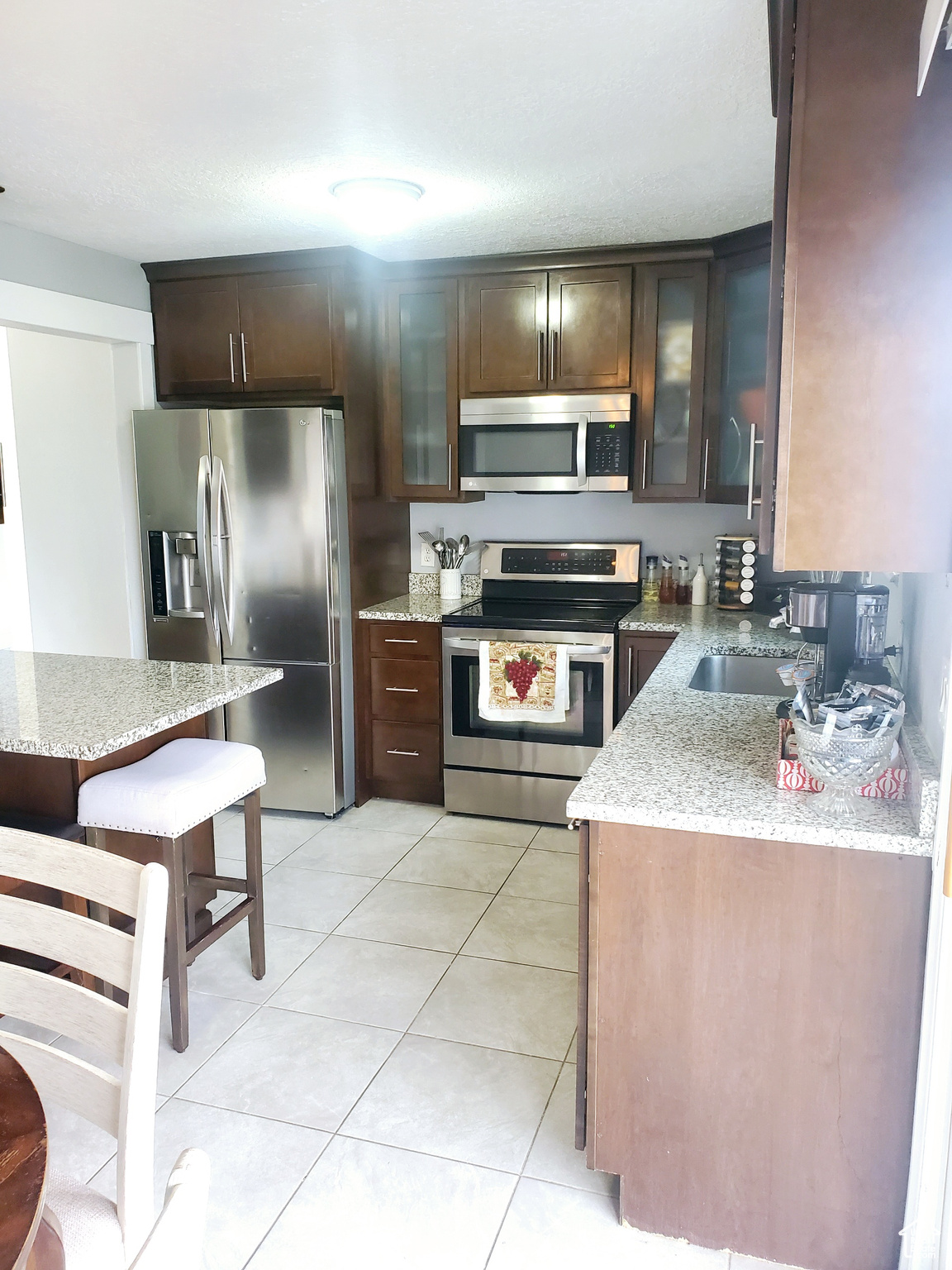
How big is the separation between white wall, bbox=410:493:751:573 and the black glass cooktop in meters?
0.34

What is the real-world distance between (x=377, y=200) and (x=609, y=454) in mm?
1380

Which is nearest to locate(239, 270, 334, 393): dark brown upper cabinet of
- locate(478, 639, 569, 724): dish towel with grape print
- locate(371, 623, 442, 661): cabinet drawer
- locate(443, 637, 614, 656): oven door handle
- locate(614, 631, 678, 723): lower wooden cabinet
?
locate(371, 623, 442, 661): cabinet drawer

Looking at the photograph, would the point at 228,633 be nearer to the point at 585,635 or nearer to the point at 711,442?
the point at 585,635

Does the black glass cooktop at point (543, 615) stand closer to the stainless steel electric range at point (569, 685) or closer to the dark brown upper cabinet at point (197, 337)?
the stainless steel electric range at point (569, 685)

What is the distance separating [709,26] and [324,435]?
2122mm

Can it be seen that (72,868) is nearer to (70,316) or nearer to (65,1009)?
(65,1009)

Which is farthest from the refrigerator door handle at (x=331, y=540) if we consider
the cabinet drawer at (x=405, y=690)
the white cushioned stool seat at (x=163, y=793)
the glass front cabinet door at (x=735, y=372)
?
the glass front cabinet door at (x=735, y=372)

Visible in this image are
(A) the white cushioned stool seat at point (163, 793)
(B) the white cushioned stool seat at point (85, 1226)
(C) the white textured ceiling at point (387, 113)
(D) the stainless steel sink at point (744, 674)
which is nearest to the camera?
(B) the white cushioned stool seat at point (85, 1226)

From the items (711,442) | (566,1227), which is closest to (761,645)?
(711,442)

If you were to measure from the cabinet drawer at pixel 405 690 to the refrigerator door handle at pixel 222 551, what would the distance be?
649 mm

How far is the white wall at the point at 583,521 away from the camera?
4145 mm

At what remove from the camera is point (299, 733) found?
3.93m

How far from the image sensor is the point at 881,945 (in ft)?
5.15

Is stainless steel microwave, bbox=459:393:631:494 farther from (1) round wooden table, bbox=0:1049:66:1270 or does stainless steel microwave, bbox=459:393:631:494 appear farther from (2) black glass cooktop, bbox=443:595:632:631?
(1) round wooden table, bbox=0:1049:66:1270
